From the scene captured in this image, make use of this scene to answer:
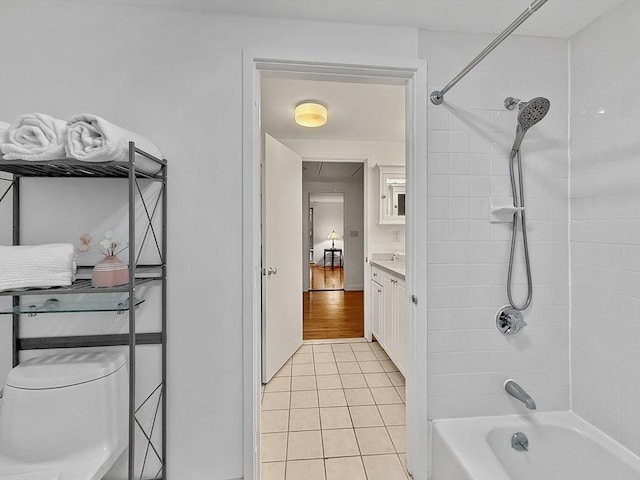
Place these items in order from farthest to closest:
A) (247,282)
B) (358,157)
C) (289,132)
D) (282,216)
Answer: (358,157)
(289,132)
(282,216)
(247,282)

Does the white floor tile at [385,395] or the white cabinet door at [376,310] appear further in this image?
the white cabinet door at [376,310]

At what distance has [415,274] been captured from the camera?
5.23 feet

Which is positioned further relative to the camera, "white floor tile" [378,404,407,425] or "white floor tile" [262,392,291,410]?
"white floor tile" [262,392,291,410]

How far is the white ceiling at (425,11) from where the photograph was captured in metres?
1.38

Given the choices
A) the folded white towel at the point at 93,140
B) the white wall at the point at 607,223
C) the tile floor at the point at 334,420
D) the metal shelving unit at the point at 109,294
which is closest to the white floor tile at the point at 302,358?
the tile floor at the point at 334,420

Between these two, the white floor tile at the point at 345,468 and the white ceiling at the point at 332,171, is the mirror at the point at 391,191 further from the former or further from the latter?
the white floor tile at the point at 345,468

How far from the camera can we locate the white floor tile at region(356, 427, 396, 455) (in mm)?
1826

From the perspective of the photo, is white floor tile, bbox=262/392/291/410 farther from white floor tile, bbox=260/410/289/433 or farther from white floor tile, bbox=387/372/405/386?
white floor tile, bbox=387/372/405/386

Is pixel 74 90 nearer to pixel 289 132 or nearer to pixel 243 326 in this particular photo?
pixel 243 326

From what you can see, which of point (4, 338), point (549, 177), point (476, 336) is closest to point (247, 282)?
point (4, 338)

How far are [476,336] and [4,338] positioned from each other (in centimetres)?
214

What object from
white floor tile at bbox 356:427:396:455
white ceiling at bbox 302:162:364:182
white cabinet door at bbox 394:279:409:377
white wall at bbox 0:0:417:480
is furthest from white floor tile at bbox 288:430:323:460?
white ceiling at bbox 302:162:364:182

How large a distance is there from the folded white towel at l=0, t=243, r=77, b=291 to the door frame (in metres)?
0.66

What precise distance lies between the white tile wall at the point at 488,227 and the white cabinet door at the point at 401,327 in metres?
0.84
